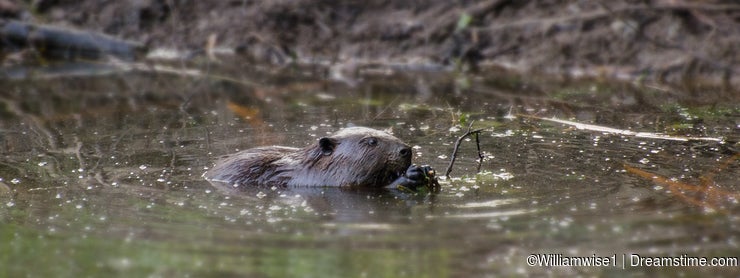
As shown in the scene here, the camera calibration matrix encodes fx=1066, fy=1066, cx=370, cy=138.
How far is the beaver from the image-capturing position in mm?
6746

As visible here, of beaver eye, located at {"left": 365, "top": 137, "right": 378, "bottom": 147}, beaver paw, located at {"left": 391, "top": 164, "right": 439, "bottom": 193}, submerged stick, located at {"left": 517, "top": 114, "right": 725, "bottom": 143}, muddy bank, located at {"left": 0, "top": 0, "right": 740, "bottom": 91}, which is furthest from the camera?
muddy bank, located at {"left": 0, "top": 0, "right": 740, "bottom": 91}

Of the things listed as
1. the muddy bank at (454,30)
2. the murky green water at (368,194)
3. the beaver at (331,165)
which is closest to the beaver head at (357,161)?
the beaver at (331,165)

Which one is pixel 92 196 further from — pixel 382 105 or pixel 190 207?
pixel 382 105

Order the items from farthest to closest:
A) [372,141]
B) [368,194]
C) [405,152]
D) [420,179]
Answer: [372,141] < [405,152] < [368,194] < [420,179]

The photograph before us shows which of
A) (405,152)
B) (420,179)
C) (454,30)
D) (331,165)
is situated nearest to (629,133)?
(405,152)

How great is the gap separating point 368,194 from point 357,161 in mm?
368

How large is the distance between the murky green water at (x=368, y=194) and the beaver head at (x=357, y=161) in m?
0.21

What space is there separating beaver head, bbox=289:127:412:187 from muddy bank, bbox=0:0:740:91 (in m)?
5.35

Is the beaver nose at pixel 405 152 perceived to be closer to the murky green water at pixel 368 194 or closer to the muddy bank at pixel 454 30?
the murky green water at pixel 368 194

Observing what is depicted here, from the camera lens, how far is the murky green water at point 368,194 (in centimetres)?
479

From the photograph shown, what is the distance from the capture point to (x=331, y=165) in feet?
22.4

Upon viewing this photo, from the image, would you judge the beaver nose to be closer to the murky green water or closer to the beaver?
the beaver

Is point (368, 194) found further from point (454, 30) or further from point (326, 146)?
point (454, 30)

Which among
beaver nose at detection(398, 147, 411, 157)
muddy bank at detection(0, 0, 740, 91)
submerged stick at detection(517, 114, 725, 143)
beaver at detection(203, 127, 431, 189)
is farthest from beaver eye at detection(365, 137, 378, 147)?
muddy bank at detection(0, 0, 740, 91)
